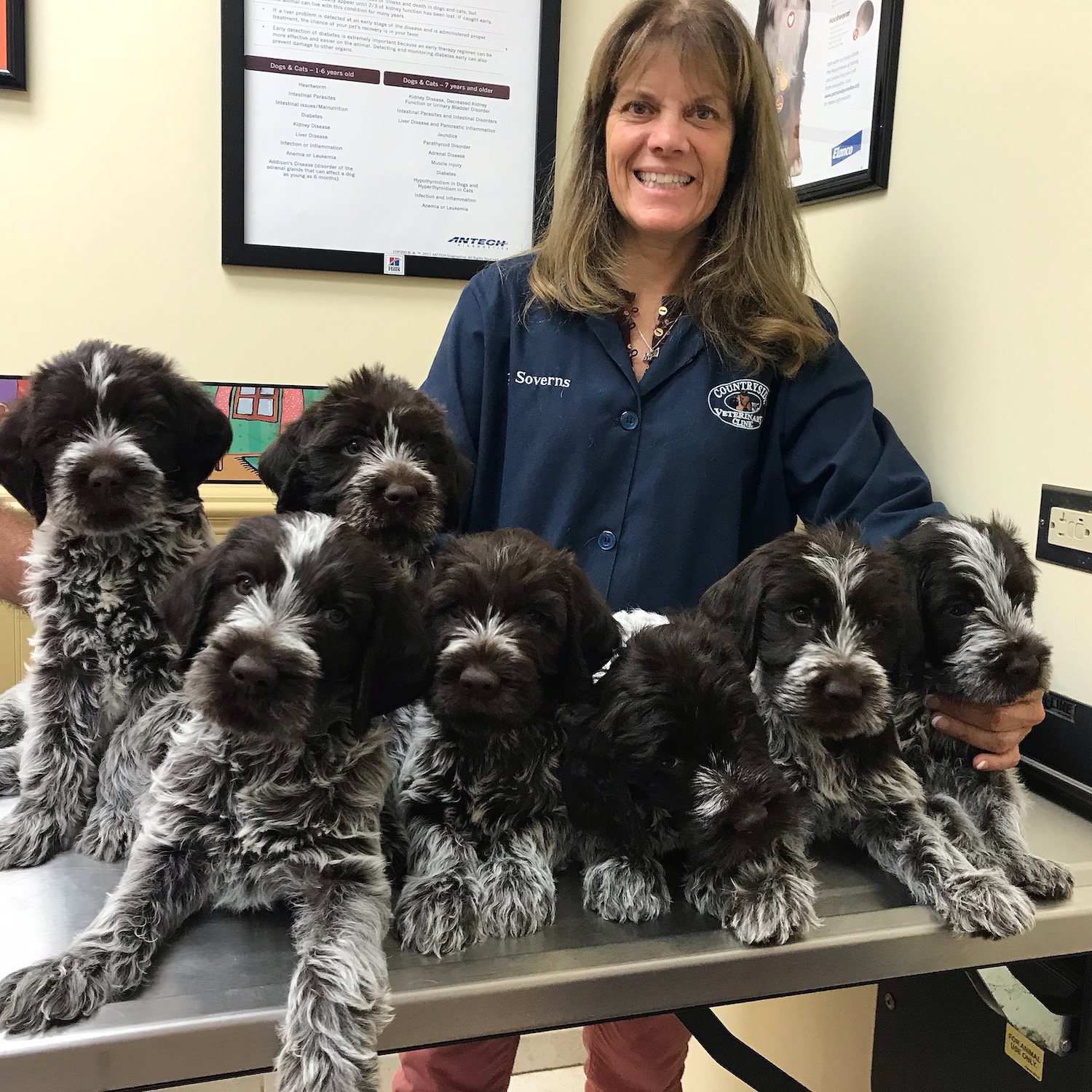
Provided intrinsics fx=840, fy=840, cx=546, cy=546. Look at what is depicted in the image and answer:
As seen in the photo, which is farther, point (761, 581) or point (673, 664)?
point (761, 581)

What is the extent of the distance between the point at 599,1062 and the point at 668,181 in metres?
2.31

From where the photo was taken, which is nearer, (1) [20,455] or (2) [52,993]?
(2) [52,993]

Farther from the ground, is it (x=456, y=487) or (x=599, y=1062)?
(x=456, y=487)

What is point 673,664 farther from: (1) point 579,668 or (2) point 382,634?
(2) point 382,634

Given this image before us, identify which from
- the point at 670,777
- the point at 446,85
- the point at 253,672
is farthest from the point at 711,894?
the point at 446,85

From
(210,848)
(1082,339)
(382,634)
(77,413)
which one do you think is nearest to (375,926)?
(210,848)

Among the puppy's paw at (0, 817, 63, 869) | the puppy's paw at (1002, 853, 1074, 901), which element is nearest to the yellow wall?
the puppy's paw at (1002, 853, 1074, 901)

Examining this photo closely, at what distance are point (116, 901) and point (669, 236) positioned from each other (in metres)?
1.99

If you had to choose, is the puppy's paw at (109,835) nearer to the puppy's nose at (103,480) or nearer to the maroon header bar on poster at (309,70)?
the puppy's nose at (103,480)

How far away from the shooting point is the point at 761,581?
1353 millimetres

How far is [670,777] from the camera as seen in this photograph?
121 centimetres

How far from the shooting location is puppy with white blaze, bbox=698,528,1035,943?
4.13 feet

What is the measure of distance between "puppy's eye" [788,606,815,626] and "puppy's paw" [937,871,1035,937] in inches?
18.4

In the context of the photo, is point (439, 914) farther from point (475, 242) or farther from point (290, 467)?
point (475, 242)
